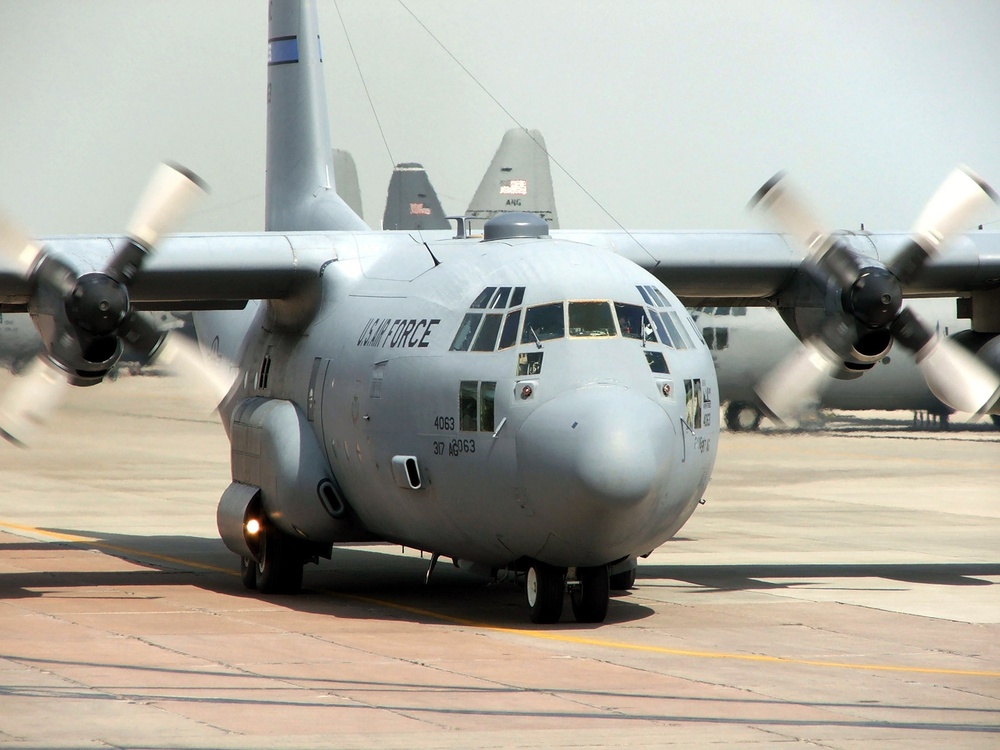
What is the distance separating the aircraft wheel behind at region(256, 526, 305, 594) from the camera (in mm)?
16391

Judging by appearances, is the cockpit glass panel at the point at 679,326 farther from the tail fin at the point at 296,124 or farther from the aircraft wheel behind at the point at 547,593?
the tail fin at the point at 296,124

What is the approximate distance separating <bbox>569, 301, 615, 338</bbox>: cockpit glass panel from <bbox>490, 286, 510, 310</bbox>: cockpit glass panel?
680mm

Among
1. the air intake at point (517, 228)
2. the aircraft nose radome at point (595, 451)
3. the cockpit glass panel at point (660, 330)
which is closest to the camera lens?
the aircraft nose radome at point (595, 451)

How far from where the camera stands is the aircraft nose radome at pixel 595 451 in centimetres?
1255

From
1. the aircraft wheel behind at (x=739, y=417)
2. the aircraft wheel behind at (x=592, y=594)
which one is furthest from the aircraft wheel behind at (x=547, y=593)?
the aircraft wheel behind at (x=739, y=417)

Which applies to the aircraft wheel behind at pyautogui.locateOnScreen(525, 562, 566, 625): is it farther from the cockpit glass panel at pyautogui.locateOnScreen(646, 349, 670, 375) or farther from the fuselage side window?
the cockpit glass panel at pyautogui.locateOnScreen(646, 349, 670, 375)

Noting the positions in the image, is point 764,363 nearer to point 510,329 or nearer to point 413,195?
point 413,195

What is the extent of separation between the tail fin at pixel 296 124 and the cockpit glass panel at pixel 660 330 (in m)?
7.00

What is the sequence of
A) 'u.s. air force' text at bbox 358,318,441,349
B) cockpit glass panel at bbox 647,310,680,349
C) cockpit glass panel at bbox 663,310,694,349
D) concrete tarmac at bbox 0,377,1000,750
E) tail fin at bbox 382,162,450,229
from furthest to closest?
1. tail fin at bbox 382,162,450,229
2. 'u.s. air force' text at bbox 358,318,441,349
3. cockpit glass panel at bbox 663,310,694,349
4. cockpit glass panel at bbox 647,310,680,349
5. concrete tarmac at bbox 0,377,1000,750

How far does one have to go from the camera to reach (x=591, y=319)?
13.7 meters

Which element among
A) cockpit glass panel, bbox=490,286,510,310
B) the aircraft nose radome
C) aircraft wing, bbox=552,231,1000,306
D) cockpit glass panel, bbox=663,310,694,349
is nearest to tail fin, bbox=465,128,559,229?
aircraft wing, bbox=552,231,1000,306

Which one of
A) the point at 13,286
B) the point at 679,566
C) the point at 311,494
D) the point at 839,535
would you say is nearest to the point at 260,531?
the point at 311,494

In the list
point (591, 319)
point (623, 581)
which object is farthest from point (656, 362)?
point (623, 581)

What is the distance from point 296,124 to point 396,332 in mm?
7040
